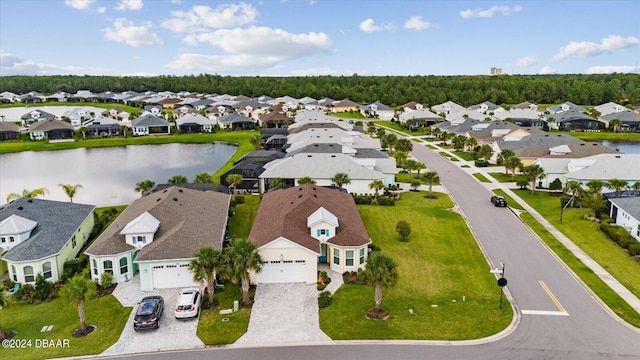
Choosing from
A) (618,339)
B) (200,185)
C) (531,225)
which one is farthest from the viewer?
(200,185)

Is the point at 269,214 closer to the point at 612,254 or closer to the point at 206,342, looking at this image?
the point at 206,342

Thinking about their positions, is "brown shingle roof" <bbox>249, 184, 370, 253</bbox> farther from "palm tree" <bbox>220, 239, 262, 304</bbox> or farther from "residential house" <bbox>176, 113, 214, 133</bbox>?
"residential house" <bbox>176, 113, 214, 133</bbox>

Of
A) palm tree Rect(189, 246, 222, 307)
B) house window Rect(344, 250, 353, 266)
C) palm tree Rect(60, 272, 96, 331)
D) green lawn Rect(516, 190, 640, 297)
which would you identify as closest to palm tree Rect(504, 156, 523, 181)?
green lawn Rect(516, 190, 640, 297)

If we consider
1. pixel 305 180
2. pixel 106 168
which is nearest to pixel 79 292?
pixel 305 180

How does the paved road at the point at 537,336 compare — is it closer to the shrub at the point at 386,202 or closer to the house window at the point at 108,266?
the house window at the point at 108,266

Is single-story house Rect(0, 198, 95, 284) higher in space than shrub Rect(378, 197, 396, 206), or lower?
→ higher

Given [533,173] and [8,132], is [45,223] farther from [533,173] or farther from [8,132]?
[8,132]

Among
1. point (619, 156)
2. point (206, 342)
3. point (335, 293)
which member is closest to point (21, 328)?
point (206, 342)
